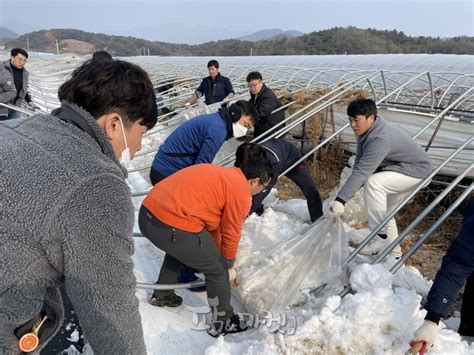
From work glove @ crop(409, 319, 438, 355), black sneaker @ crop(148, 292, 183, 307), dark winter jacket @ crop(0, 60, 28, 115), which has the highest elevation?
dark winter jacket @ crop(0, 60, 28, 115)

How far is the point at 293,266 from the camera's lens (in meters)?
2.31

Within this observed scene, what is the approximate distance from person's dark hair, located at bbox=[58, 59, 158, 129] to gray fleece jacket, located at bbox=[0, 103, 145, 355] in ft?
0.11

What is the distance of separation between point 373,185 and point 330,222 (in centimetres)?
68

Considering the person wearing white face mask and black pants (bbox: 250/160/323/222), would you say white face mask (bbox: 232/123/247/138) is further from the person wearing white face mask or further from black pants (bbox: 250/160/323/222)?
black pants (bbox: 250/160/323/222)

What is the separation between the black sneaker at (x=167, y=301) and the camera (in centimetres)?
237

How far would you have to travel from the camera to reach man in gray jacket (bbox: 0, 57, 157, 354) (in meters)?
0.72

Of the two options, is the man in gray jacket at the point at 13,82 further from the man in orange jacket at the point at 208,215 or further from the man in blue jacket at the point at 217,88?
the man in orange jacket at the point at 208,215

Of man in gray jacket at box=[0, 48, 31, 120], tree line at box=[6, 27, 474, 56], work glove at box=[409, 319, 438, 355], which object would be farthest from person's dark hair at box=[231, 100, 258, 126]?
tree line at box=[6, 27, 474, 56]

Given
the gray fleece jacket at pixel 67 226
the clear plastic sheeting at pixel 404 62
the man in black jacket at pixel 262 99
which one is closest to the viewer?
the gray fleece jacket at pixel 67 226

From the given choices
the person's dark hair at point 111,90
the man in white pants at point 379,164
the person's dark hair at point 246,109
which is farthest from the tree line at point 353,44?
the person's dark hair at point 111,90

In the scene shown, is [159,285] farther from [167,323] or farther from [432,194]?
[432,194]

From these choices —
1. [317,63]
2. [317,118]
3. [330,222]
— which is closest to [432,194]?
[317,118]

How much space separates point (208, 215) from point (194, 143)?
101 centimetres

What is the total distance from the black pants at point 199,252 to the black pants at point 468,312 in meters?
1.31
